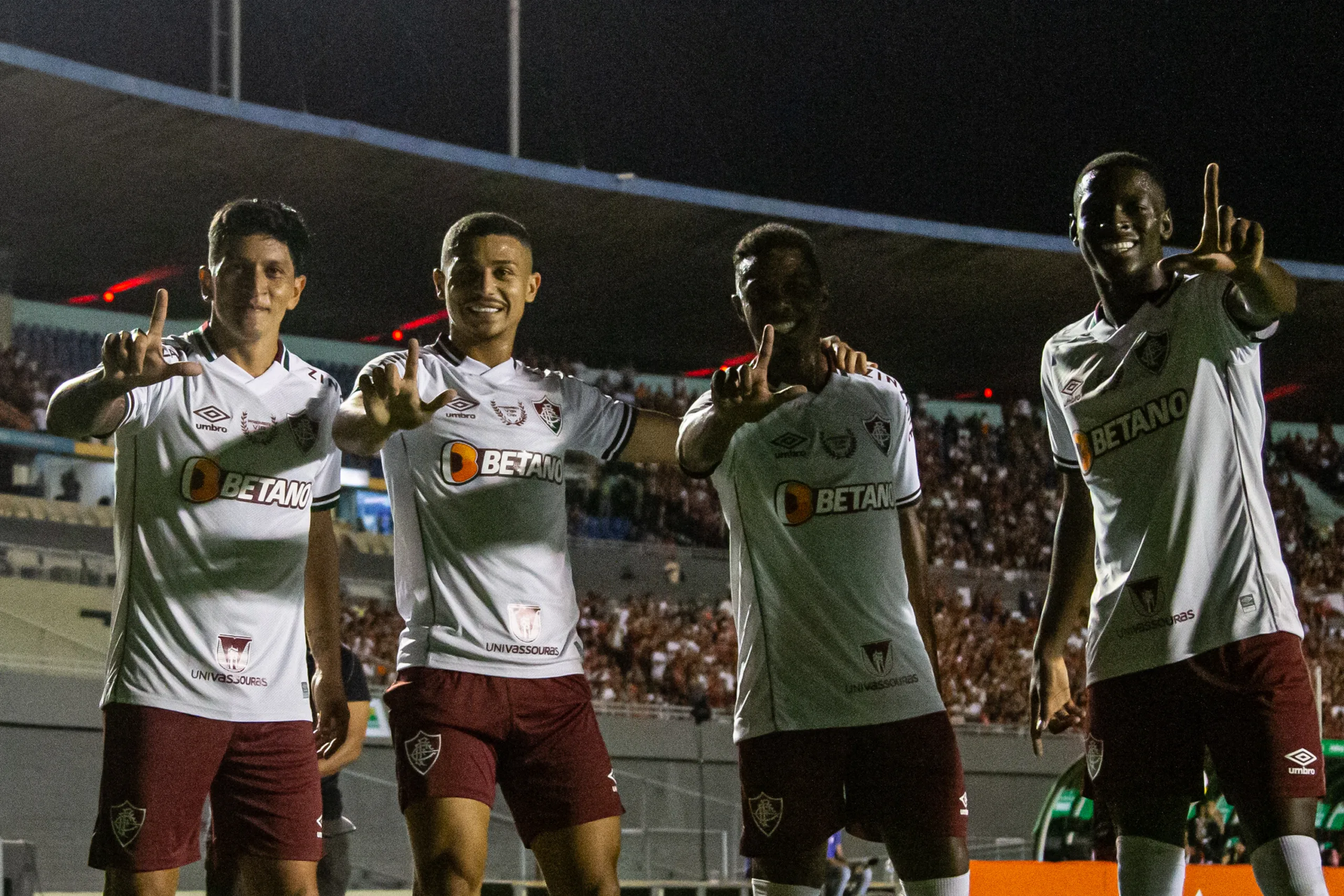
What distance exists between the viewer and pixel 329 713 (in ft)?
14.2

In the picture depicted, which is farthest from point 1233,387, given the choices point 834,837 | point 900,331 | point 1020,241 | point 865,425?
point 900,331

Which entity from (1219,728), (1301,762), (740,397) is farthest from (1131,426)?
(740,397)

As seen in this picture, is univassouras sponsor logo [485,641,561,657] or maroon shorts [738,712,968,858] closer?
maroon shorts [738,712,968,858]

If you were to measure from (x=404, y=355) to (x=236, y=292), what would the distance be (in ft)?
1.66

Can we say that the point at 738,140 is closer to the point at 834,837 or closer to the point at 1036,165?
the point at 1036,165

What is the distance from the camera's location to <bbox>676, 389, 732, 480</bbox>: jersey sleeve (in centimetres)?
404

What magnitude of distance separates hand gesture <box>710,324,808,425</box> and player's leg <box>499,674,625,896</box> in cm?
94

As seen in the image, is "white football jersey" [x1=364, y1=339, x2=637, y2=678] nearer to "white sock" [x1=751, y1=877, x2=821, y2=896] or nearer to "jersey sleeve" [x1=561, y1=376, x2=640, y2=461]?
"jersey sleeve" [x1=561, y1=376, x2=640, y2=461]

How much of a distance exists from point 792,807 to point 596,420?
1295 mm

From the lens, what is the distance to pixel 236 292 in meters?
4.23

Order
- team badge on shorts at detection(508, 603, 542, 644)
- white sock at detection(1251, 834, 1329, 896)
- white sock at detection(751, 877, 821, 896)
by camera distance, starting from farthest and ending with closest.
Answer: team badge on shorts at detection(508, 603, 542, 644), white sock at detection(751, 877, 821, 896), white sock at detection(1251, 834, 1329, 896)

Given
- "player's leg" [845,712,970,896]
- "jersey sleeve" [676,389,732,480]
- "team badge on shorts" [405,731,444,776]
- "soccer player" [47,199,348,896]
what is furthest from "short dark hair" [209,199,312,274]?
"player's leg" [845,712,970,896]

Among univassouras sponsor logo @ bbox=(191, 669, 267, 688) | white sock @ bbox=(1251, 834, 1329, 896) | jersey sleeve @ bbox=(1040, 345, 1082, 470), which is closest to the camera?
white sock @ bbox=(1251, 834, 1329, 896)

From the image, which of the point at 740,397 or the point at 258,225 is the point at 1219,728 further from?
the point at 258,225
